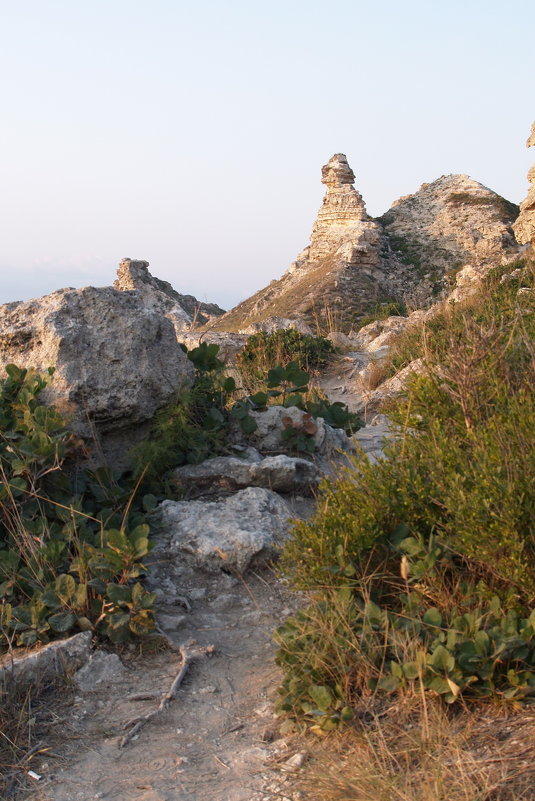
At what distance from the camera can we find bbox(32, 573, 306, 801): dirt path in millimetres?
2879

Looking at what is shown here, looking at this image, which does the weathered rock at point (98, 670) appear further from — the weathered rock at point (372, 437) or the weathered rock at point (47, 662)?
the weathered rock at point (372, 437)

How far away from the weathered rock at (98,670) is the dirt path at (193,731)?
0.03 m

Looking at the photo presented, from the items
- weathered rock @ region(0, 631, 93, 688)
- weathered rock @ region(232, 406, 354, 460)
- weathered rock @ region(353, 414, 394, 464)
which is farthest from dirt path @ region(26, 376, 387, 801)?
weathered rock @ region(353, 414, 394, 464)

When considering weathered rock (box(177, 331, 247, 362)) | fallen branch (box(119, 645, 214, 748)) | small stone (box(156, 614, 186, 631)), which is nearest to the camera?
fallen branch (box(119, 645, 214, 748))

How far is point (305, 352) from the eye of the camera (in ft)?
38.4

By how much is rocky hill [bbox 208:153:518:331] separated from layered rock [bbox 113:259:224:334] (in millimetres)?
1856

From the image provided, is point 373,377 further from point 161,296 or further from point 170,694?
point 161,296

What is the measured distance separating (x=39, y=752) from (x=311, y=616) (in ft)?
4.18

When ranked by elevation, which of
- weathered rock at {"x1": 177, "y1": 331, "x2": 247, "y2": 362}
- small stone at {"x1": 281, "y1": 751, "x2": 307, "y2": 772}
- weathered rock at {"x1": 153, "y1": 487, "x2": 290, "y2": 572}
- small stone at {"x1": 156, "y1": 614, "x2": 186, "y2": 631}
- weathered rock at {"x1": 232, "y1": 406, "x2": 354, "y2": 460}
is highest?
weathered rock at {"x1": 177, "y1": 331, "x2": 247, "y2": 362}

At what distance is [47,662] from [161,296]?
52.9 feet

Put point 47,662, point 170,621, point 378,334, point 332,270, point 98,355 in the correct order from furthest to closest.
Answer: point 332,270, point 378,334, point 98,355, point 170,621, point 47,662

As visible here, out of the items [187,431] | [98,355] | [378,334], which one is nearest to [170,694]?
[187,431]

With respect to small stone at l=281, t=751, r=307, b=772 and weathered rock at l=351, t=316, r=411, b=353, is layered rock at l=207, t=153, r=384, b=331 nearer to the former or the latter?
weathered rock at l=351, t=316, r=411, b=353

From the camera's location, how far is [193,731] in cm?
326
